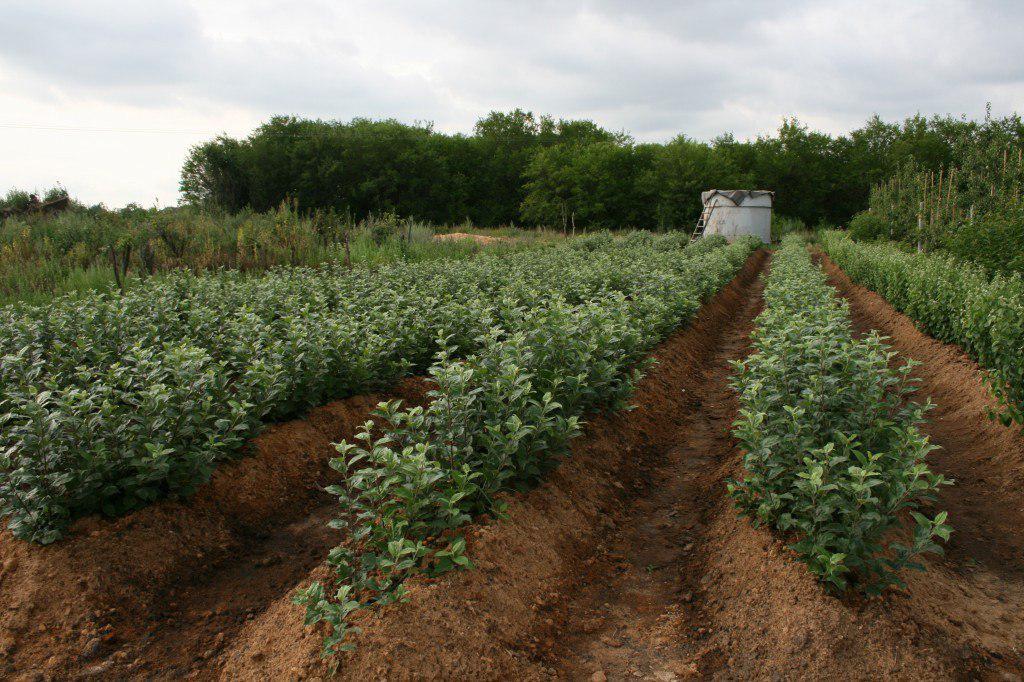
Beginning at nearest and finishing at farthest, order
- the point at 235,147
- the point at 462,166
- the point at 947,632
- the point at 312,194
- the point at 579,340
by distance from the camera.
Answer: the point at 947,632
the point at 579,340
the point at 235,147
the point at 312,194
the point at 462,166

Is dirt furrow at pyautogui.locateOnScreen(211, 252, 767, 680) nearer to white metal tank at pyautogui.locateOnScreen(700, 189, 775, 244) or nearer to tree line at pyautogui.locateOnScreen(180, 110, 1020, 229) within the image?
tree line at pyautogui.locateOnScreen(180, 110, 1020, 229)

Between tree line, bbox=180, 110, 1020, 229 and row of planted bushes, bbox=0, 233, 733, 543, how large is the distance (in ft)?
81.1

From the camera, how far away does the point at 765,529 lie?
392 cm

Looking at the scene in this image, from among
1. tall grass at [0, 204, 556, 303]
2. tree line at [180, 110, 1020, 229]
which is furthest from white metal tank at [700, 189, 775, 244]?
tall grass at [0, 204, 556, 303]

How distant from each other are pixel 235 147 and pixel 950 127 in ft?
189

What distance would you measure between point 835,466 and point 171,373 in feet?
16.6

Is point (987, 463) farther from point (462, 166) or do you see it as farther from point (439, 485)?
point (462, 166)

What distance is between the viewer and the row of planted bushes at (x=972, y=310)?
228 inches

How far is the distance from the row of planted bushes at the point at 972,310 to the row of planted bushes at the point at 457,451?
330 cm

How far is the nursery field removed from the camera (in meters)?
3.12

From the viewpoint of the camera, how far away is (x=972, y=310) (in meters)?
7.07

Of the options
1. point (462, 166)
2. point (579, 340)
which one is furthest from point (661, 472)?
point (462, 166)

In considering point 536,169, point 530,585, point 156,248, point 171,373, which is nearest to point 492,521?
point 530,585

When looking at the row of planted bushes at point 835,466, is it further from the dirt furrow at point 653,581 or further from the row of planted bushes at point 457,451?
the row of planted bushes at point 457,451
